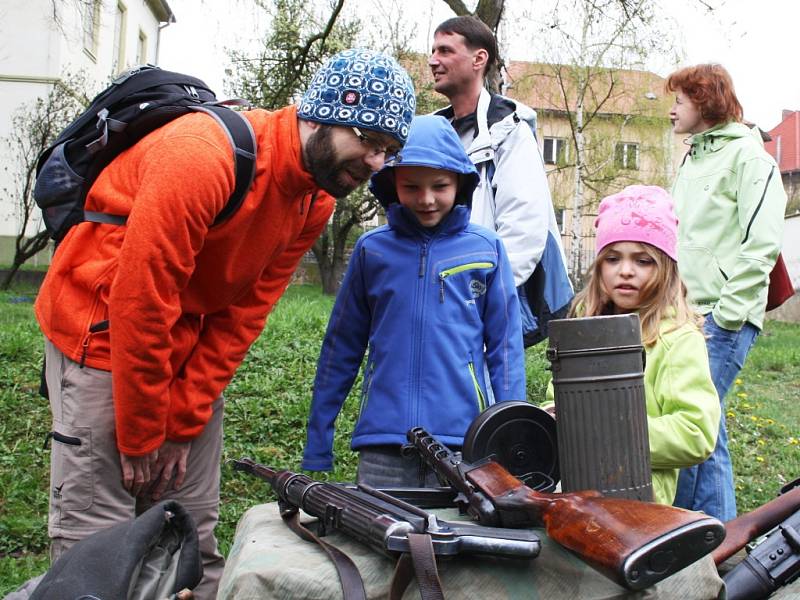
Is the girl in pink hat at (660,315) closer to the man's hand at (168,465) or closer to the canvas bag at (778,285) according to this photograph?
the man's hand at (168,465)

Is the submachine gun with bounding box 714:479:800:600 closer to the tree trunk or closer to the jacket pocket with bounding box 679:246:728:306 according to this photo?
the jacket pocket with bounding box 679:246:728:306

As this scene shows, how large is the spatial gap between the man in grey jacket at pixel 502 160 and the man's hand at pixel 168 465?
1.48 metres

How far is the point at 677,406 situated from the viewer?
2322mm

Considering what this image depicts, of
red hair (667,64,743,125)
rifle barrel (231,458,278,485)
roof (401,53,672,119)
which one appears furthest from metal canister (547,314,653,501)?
roof (401,53,672,119)

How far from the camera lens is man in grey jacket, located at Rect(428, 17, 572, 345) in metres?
3.44

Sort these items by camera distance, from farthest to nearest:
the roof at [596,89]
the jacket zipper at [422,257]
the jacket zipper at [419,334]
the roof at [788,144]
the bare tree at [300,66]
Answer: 1. the roof at [788,144]
2. the roof at [596,89]
3. the bare tree at [300,66]
4. the jacket zipper at [422,257]
5. the jacket zipper at [419,334]

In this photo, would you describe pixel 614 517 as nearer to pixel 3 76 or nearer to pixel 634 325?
pixel 634 325

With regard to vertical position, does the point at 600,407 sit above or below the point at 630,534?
above

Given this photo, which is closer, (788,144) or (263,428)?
(263,428)

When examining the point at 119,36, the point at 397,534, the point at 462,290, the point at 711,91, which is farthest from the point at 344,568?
the point at 119,36

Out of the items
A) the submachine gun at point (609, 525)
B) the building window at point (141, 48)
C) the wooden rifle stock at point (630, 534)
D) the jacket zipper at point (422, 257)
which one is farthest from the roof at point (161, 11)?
the wooden rifle stock at point (630, 534)

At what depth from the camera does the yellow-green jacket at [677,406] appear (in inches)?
88.6

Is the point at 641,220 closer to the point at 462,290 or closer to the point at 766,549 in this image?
the point at 462,290

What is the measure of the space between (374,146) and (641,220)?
32.1 inches
